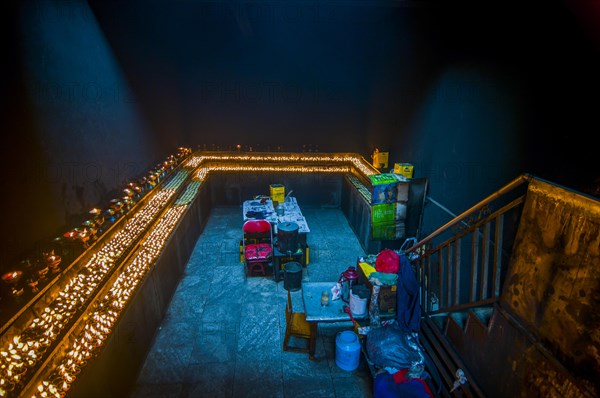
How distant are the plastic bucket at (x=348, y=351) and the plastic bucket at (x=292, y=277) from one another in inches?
71.0

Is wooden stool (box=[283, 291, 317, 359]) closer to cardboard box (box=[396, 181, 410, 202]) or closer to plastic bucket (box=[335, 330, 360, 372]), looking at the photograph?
plastic bucket (box=[335, 330, 360, 372])

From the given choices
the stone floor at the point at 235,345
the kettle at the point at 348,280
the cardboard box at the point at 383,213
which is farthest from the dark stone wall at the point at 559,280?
the cardboard box at the point at 383,213

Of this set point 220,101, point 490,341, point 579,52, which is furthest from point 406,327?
point 220,101

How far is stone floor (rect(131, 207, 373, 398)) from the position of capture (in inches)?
166

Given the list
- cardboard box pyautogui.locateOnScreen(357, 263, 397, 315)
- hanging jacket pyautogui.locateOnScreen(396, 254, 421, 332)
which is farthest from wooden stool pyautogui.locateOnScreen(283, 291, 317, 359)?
hanging jacket pyautogui.locateOnScreen(396, 254, 421, 332)

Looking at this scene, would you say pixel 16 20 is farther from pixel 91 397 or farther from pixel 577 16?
pixel 577 16

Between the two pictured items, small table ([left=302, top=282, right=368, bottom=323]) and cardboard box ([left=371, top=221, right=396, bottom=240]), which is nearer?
small table ([left=302, top=282, right=368, bottom=323])

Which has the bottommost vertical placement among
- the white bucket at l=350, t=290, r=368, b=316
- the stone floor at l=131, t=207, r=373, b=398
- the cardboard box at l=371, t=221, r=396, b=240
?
the stone floor at l=131, t=207, r=373, b=398

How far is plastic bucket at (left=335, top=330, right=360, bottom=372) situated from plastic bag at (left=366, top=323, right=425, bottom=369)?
0.27 metres

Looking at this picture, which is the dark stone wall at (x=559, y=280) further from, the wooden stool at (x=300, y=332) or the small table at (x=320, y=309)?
the wooden stool at (x=300, y=332)

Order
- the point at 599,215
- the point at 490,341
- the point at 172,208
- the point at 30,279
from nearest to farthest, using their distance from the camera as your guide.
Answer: the point at 599,215 < the point at 490,341 < the point at 30,279 < the point at 172,208

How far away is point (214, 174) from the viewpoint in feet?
33.5

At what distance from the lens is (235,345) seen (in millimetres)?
4902

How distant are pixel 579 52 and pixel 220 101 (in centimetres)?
974
